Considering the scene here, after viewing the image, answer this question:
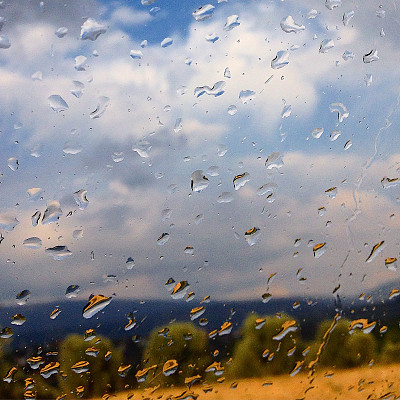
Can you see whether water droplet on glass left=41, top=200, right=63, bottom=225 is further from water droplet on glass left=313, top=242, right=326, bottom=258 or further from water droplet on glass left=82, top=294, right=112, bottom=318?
water droplet on glass left=313, top=242, right=326, bottom=258

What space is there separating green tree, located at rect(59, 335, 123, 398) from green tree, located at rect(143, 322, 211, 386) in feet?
0.48

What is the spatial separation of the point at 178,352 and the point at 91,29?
1.36 meters

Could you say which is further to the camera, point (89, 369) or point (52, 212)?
point (89, 369)

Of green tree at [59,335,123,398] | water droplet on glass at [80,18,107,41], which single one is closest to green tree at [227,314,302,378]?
green tree at [59,335,123,398]

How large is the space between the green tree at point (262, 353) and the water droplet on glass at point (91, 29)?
4.98 feet

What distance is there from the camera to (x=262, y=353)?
8.49 feet

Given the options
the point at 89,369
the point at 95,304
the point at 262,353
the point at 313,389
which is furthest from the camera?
the point at 262,353

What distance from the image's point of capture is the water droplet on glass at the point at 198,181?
1.49 m

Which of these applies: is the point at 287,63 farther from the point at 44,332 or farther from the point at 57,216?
the point at 44,332

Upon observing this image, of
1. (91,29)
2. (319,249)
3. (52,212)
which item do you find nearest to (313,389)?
(319,249)

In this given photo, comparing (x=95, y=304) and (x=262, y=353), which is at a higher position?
(x=95, y=304)

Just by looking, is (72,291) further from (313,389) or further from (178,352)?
(313,389)

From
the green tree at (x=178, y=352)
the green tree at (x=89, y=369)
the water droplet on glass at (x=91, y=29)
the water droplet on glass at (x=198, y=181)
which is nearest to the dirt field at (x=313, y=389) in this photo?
the green tree at (x=178, y=352)

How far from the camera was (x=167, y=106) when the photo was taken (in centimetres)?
148
